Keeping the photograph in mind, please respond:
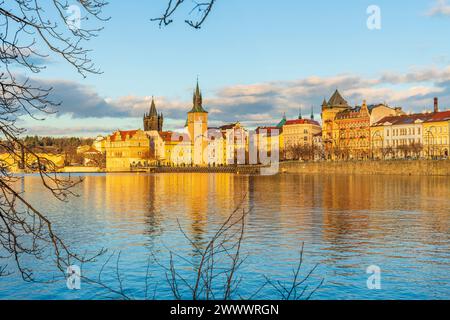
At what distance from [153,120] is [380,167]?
85995 mm

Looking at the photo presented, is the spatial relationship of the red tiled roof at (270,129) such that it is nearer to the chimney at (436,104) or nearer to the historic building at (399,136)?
the historic building at (399,136)

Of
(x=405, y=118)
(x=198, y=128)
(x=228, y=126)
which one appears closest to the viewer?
(x=405, y=118)

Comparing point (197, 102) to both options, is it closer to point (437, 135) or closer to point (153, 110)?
point (153, 110)

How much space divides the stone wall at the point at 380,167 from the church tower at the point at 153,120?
61296mm

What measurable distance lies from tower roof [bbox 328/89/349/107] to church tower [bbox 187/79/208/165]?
34585 millimetres

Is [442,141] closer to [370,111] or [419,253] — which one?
[370,111]

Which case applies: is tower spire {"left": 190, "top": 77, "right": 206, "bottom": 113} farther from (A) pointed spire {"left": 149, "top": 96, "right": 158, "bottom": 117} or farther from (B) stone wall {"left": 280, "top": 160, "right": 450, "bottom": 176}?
(B) stone wall {"left": 280, "top": 160, "right": 450, "bottom": 176}

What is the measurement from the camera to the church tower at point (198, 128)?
482 ft

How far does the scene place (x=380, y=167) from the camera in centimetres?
9025

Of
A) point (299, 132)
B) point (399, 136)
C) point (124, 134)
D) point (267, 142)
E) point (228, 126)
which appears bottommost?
point (399, 136)

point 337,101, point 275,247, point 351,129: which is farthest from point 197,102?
point 275,247
